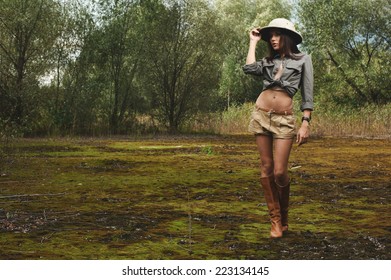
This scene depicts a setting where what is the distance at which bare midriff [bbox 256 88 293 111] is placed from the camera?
12.6 feet

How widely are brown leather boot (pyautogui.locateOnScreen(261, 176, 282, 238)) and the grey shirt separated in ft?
1.93

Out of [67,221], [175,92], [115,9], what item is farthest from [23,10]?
[67,221]

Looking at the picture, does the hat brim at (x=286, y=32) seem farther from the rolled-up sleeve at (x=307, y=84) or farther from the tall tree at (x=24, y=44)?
the tall tree at (x=24, y=44)

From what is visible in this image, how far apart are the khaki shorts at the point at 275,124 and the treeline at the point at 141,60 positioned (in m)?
13.4

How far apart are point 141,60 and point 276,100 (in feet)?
67.1

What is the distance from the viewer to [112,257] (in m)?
3.68

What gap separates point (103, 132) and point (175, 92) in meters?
4.24

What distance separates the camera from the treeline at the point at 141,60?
66.1ft

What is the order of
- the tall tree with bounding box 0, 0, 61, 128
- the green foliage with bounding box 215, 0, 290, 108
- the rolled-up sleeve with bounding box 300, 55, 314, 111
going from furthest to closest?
the green foliage with bounding box 215, 0, 290, 108 < the tall tree with bounding box 0, 0, 61, 128 < the rolled-up sleeve with bounding box 300, 55, 314, 111

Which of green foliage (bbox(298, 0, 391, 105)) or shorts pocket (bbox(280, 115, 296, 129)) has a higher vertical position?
green foliage (bbox(298, 0, 391, 105))

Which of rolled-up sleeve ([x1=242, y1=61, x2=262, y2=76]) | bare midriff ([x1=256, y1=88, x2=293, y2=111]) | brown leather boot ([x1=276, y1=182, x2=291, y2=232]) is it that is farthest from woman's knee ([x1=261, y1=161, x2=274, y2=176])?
rolled-up sleeve ([x1=242, y1=61, x2=262, y2=76])

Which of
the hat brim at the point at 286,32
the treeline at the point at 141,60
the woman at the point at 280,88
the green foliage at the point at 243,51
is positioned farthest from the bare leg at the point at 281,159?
the green foliage at the point at 243,51

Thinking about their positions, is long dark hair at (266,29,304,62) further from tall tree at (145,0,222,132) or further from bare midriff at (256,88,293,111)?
tall tree at (145,0,222,132)

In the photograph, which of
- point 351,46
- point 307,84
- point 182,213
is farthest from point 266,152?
point 351,46
